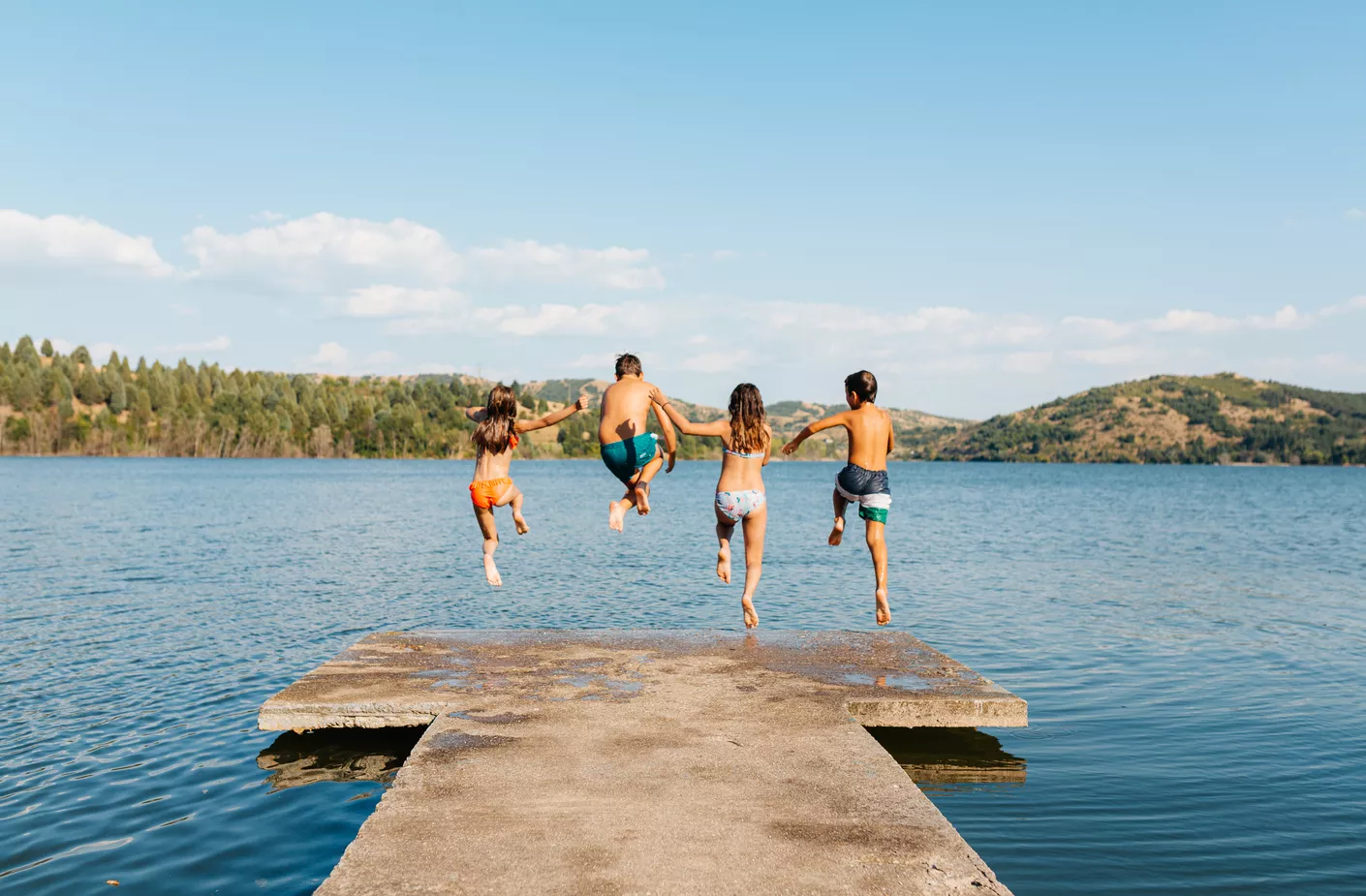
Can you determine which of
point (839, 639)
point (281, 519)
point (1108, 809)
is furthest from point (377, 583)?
point (281, 519)

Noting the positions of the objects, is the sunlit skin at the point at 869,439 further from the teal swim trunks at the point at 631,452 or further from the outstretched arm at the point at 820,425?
the teal swim trunks at the point at 631,452

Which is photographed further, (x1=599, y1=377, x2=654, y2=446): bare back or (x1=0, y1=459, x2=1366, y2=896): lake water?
(x1=599, y1=377, x2=654, y2=446): bare back

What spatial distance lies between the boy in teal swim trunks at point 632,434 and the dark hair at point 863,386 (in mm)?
2519

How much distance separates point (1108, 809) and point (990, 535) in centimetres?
4612

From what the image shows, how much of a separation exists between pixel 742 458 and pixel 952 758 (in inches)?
190

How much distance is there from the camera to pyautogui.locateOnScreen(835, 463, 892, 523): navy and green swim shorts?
42.0ft

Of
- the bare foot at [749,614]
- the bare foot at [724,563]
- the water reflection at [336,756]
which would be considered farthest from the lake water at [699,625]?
the bare foot at [724,563]

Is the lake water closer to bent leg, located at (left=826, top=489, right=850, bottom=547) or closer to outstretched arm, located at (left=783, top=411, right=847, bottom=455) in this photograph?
bent leg, located at (left=826, top=489, right=850, bottom=547)

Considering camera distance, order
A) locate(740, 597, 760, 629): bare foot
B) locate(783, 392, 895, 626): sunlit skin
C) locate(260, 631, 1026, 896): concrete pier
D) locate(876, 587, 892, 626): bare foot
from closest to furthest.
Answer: locate(260, 631, 1026, 896): concrete pier < locate(783, 392, 895, 626): sunlit skin < locate(876, 587, 892, 626): bare foot < locate(740, 597, 760, 629): bare foot

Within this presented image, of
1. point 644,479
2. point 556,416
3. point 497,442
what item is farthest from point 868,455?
point 497,442

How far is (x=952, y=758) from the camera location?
12633mm

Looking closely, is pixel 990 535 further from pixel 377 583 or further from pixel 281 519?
pixel 281 519

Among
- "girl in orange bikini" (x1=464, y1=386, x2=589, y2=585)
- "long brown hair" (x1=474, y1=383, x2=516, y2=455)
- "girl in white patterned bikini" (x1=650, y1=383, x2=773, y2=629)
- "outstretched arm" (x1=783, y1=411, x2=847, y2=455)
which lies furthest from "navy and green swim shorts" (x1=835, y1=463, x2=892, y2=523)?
"long brown hair" (x1=474, y1=383, x2=516, y2=455)

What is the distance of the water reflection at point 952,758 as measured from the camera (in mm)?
11844
